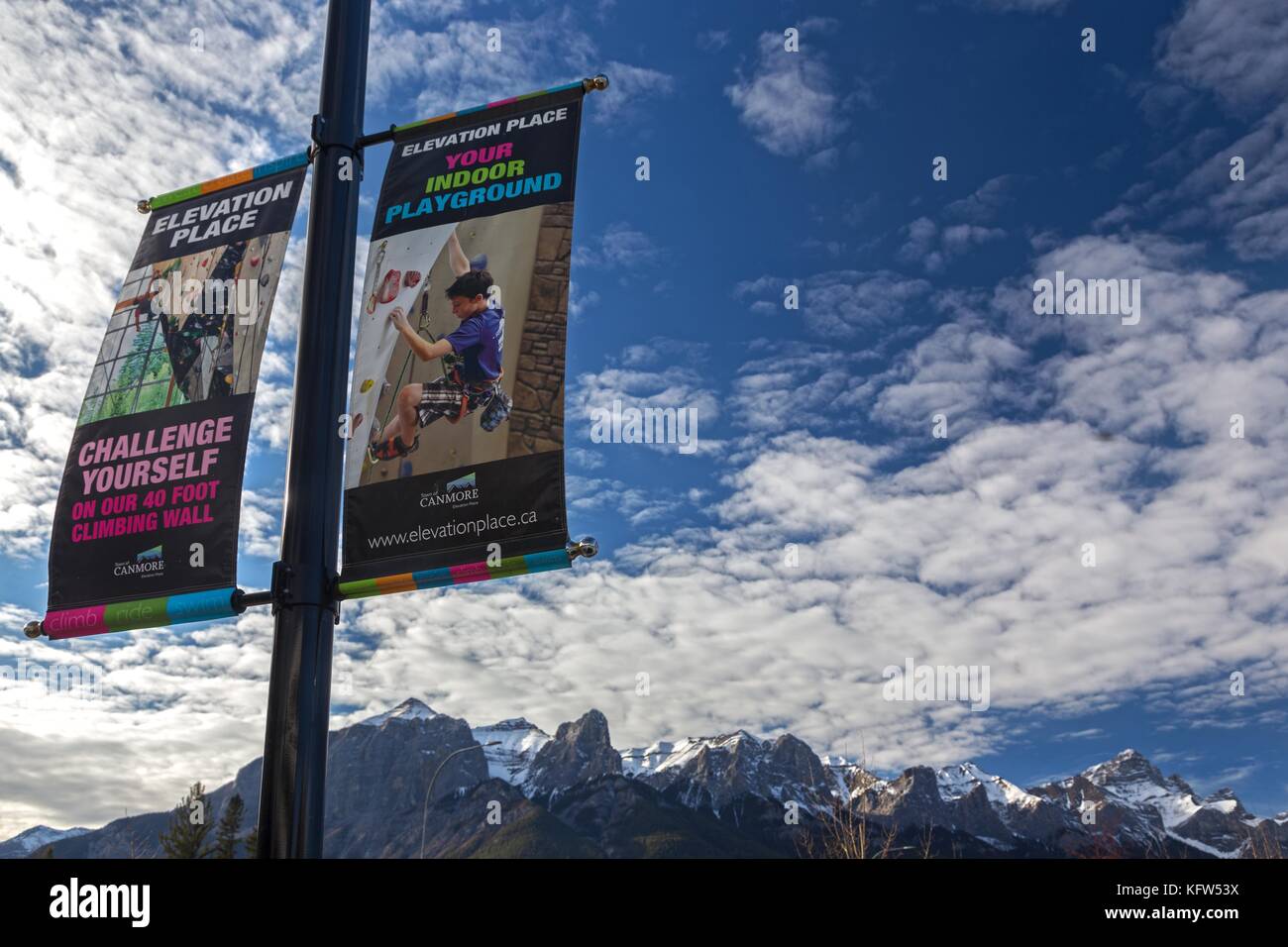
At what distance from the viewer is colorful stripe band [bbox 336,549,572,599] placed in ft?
28.0

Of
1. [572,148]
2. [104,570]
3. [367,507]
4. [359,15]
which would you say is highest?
→ [359,15]

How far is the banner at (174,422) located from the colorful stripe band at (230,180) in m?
0.02

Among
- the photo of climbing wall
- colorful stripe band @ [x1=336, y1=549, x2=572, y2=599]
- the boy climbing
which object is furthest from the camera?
the photo of climbing wall

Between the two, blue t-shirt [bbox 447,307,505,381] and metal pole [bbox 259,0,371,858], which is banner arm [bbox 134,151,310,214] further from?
blue t-shirt [bbox 447,307,505,381]

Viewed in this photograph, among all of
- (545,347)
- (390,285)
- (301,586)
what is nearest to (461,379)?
(545,347)

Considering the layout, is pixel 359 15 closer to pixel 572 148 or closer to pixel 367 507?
pixel 572 148

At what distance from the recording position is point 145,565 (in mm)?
9359

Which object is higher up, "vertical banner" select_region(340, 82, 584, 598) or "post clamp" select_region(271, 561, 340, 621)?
"vertical banner" select_region(340, 82, 584, 598)

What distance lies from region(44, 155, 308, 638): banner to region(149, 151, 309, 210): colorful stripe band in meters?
0.02
